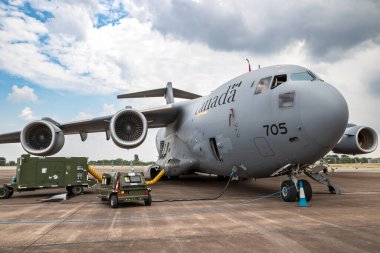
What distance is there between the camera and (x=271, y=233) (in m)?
5.87

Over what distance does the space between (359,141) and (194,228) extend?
15.9 m

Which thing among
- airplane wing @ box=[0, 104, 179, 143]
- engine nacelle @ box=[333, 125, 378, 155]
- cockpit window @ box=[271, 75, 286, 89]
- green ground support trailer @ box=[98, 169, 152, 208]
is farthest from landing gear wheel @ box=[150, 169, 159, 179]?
cockpit window @ box=[271, 75, 286, 89]

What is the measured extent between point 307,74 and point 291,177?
A: 131 inches

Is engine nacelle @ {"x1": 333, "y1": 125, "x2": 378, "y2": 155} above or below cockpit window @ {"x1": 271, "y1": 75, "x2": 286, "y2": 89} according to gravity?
below

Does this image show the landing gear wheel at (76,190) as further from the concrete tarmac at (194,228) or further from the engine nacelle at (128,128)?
the concrete tarmac at (194,228)

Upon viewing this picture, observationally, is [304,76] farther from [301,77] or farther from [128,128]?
[128,128]

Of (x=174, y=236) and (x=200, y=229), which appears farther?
(x=200, y=229)

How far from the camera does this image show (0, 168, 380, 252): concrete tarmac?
16.4ft

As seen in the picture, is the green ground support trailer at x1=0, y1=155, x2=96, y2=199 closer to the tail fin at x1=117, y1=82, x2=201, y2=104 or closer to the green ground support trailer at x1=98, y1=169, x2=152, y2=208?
the green ground support trailer at x1=98, y1=169, x2=152, y2=208

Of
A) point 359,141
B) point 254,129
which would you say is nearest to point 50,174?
point 254,129

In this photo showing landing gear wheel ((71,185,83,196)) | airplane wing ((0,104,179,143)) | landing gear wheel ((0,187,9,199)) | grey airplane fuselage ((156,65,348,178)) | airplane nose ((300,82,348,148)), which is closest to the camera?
airplane nose ((300,82,348,148))

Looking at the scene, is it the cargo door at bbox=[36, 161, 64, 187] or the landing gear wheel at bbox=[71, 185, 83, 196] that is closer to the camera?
the cargo door at bbox=[36, 161, 64, 187]

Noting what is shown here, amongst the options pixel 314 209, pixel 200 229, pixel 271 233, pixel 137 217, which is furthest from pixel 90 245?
pixel 314 209

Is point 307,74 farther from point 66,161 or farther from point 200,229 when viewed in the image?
point 66,161
